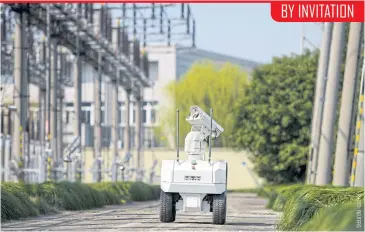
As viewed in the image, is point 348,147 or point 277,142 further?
point 277,142

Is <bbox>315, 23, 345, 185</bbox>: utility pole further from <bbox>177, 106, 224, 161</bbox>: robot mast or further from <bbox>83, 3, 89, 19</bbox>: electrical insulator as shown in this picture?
<bbox>83, 3, 89, 19</bbox>: electrical insulator

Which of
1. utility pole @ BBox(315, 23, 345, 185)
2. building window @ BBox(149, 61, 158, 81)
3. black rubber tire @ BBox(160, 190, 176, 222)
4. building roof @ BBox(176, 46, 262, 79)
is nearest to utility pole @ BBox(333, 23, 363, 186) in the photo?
utility pole @ BBox(315, 23, 345, 185)

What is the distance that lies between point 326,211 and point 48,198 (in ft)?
45.4

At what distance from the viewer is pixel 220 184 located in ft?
68.5

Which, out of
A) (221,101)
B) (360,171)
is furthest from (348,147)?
(221,101)

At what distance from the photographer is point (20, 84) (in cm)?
3859

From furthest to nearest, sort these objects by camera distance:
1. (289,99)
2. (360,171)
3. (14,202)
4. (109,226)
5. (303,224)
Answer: (289,99) → (360,171) → (14,202) → (109,226) → (303,224)

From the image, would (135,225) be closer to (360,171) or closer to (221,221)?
(221,221)

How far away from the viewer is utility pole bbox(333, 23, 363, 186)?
29984 millimetres

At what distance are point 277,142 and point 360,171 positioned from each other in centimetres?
4444

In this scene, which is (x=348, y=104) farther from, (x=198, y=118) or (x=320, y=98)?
(x=320, y=98)

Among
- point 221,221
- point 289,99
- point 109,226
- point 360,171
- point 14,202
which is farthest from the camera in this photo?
point 289,99

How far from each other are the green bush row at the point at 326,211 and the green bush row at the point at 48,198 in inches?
239

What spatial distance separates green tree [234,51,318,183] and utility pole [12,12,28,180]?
3081 cm
